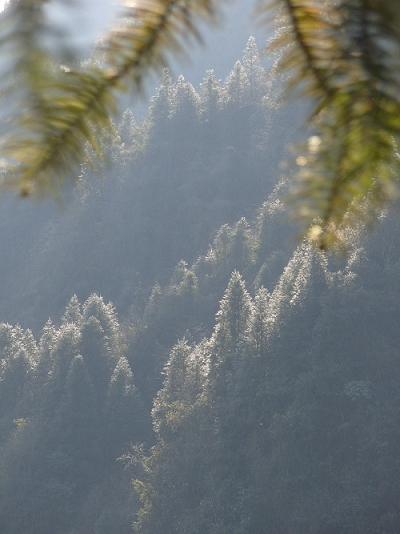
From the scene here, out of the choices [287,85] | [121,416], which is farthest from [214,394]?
[287,85]

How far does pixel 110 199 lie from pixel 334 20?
21200 millimetres

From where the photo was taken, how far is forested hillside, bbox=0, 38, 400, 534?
10.9 meters

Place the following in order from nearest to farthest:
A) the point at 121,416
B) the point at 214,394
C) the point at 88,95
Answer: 1. the point at 88,95
2. the point at 214,394
3. the point at 121,416

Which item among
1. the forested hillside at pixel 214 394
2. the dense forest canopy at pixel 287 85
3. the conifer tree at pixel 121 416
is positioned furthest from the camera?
the conifer tree at pixel 121 416

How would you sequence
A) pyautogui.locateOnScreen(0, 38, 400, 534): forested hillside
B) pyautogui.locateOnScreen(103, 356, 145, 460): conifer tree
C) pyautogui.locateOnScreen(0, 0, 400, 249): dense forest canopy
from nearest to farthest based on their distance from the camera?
pyautogui.locateOnScreen(0, 0, 400, 249): dense forest canopy → pyautogui.locateOnScreen(0, 38, 400, 534): forested hillside → pyautogui.locateOnScreen(103, 356, 145, 460): conifer tree

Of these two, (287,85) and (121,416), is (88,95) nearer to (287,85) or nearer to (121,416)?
(287,85)

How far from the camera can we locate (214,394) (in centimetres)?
1205

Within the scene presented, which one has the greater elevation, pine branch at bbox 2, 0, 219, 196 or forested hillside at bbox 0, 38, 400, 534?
forested hillside at bbox 0, 38, 400, 534

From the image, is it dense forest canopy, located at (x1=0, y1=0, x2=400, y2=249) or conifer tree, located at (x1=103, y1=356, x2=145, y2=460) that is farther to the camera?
conifer tree, located at (x1=103, y1=356, x2=145, y2=460)

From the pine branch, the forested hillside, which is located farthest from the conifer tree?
the pine branch

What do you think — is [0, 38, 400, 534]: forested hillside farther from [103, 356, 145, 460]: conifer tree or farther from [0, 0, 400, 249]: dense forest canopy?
[0, 0, 400, 249]: dense forest canopy

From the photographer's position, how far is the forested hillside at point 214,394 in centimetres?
1095

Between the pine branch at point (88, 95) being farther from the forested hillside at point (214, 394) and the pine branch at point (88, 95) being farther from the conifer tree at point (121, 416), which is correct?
the conifer tree at point (121, 416)

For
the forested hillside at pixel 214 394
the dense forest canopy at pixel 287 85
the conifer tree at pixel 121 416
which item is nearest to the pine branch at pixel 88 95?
the dense forest canopy at pixel 287 85
